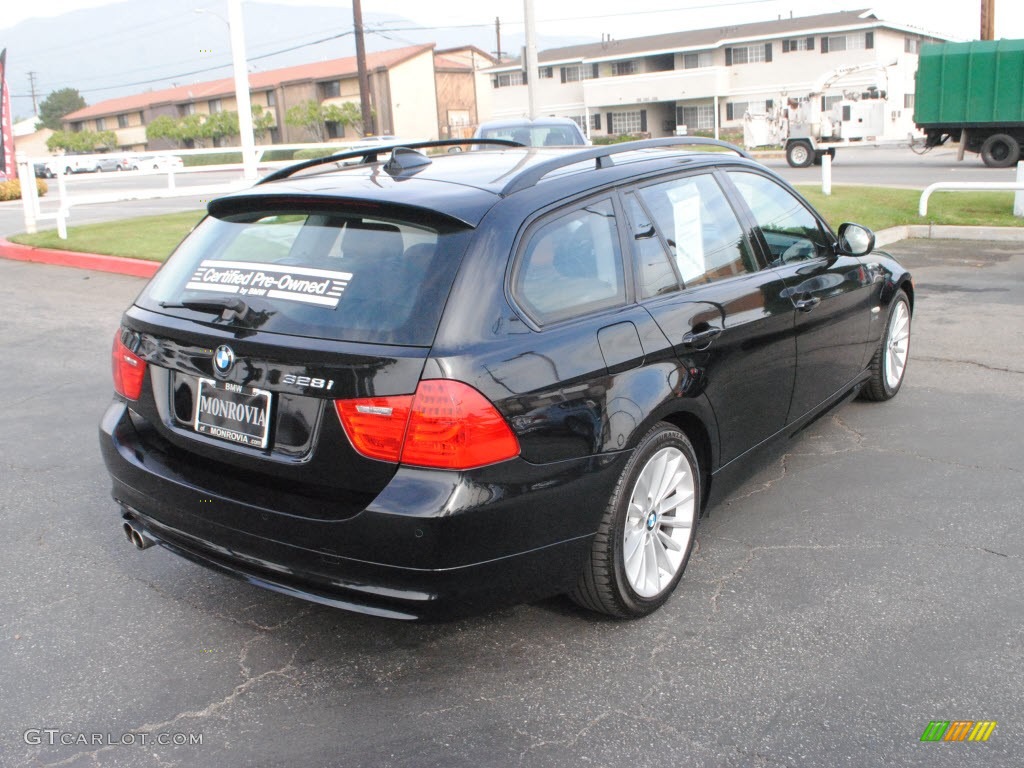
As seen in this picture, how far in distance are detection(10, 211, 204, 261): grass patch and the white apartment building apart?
44.8 metres

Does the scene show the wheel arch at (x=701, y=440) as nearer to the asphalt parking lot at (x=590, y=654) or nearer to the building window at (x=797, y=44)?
the asphalt parking lot at (x=590, y=654)

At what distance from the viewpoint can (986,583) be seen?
3.78 meters

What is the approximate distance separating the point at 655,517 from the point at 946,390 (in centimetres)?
364

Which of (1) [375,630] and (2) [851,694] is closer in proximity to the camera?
(2) [851,694]

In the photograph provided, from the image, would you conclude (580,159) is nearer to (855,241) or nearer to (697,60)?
(855,241)

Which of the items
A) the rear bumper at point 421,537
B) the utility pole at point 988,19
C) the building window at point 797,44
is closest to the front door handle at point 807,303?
the rear bumper at point 421,537

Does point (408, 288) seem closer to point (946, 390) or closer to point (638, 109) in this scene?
point (946, 390)

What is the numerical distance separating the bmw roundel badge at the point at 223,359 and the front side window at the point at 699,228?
5.53ft

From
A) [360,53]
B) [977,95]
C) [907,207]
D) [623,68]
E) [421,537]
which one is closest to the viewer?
[421,537]

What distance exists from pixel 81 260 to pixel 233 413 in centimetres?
1078

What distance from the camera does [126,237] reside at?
1434 centimetres

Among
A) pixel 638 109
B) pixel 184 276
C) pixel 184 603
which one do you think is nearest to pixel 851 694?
pixel 184 603

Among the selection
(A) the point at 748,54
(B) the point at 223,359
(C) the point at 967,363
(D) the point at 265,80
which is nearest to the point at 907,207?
(C) the point at 967,363

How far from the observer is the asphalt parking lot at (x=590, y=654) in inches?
115
